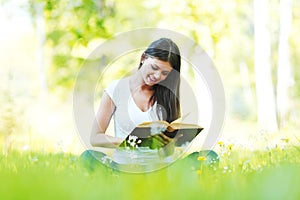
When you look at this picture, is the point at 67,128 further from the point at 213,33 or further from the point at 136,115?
the point at 213,33

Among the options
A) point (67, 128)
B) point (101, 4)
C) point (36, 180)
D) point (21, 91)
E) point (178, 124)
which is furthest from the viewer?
point (101, 4)

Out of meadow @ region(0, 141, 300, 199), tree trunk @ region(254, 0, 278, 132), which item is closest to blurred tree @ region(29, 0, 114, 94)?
tree trunk @ region(254, 0, 278, 132)

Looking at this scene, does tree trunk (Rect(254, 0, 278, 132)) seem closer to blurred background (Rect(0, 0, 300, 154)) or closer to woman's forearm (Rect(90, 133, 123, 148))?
blurred background (Rect(0, 0, 300, 154))

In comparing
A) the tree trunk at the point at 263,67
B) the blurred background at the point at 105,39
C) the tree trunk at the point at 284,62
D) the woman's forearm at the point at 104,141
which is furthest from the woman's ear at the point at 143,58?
the tree trunk at the point at 284,62

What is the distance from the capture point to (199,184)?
41.5 inches

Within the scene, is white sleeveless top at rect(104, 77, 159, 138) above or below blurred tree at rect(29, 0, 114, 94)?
below

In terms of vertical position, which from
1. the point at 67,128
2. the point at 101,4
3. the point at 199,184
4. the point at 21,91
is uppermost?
the point at 101,4

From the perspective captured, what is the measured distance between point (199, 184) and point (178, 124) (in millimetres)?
303

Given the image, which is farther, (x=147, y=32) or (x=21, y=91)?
(x=21, y=91)

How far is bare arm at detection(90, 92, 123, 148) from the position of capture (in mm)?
1299

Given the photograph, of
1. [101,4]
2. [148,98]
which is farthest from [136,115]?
[101,4]

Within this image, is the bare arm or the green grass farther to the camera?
the bare arm

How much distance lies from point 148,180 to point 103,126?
1.15ft

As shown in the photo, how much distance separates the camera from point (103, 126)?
1.33 meters
